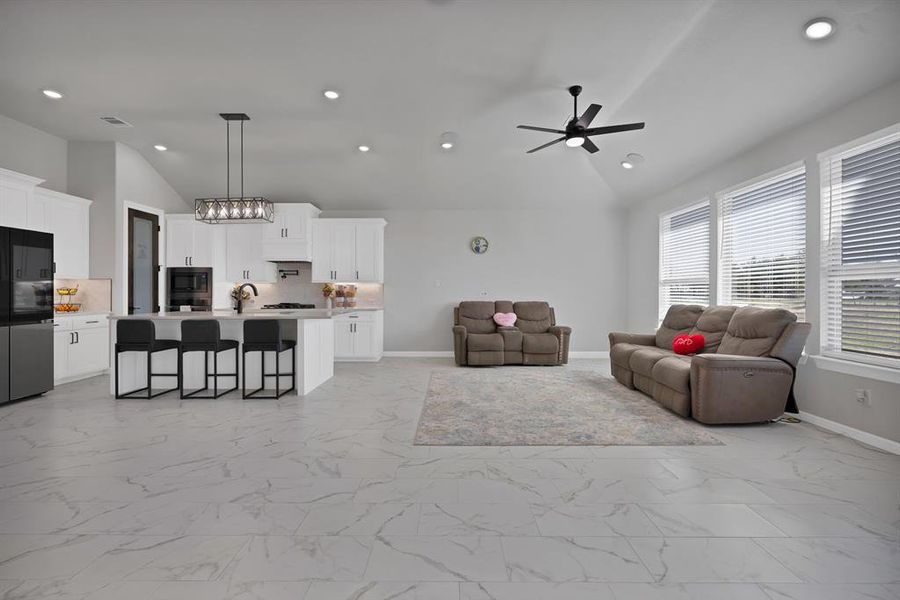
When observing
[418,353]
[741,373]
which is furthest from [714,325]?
[418,353]

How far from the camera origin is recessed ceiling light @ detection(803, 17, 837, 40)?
119 inches

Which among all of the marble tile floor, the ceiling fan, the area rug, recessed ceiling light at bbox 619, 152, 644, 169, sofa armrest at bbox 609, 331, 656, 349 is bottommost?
the marble tile floor

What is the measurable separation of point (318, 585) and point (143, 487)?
5.18 ft

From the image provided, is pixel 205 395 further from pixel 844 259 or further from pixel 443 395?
pixel 844 259

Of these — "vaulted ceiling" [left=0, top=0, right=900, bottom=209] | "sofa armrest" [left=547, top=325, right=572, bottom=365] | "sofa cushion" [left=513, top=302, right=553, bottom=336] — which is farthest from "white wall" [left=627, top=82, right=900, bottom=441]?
"sofa cushion" [left=513, top=302, right=553, bottom=336]

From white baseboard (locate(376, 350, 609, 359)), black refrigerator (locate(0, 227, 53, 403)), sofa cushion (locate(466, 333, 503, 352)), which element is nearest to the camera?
black refrigerator (locate(0, 227, 53, 403))

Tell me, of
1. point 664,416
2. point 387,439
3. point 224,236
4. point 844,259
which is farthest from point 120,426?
point 844,259

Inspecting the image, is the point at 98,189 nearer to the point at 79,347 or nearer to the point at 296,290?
the point at 79,347

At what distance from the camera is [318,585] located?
1.69 meters

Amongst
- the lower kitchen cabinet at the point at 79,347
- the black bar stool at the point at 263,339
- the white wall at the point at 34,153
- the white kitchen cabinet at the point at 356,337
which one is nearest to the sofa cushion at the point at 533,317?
the white kitchen cabinet at the point at 356,337

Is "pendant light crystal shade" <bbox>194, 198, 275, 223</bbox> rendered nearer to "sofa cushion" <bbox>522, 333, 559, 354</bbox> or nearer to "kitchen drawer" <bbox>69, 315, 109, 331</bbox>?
"kitchen drawer" <bbox>69, 315, 109, 331</bbox>

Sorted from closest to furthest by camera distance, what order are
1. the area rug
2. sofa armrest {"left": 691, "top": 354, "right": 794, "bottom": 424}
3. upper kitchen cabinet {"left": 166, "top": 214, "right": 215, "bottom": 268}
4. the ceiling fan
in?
the area rug
sofa armrest {"left": 691, "top": 354, "right": 794, "bottom": 424}
the ceiling fan
upper kitchen cabinet {"left": 166, "top": 214, "right": 215, "bottom": 268}

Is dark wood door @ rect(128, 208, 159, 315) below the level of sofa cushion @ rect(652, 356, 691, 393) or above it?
above

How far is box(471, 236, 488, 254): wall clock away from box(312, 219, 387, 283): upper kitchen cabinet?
5.52 ft
